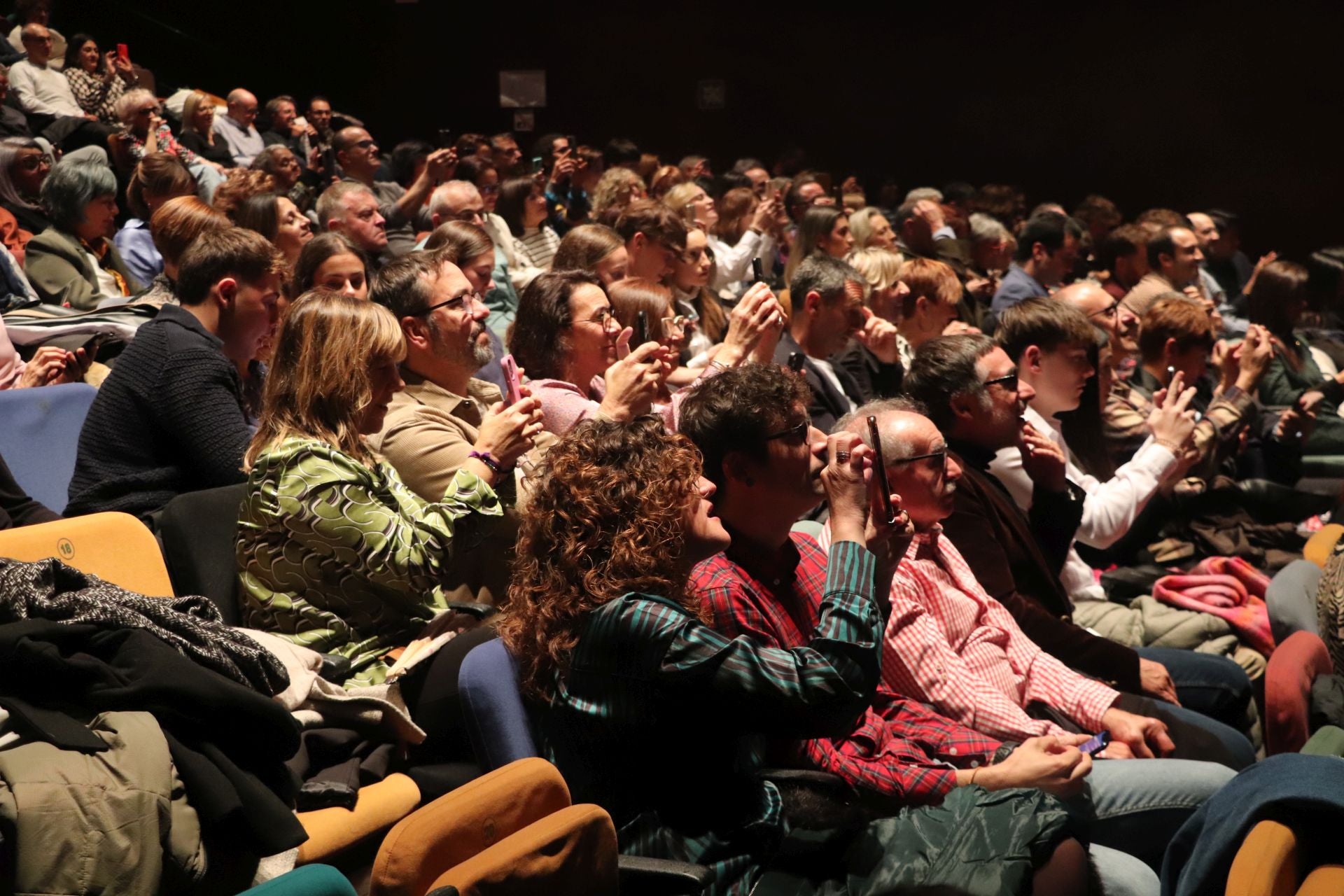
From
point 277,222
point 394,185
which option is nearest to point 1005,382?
point 277,222

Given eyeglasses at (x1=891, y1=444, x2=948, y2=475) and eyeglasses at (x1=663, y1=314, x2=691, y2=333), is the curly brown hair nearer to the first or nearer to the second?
eyeglasses at (x1=891, y1=444, x2=948, y2=475)

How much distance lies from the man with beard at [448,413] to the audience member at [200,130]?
5.58m

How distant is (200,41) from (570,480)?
1123cm

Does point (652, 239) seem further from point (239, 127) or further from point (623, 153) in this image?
point (239, 127)

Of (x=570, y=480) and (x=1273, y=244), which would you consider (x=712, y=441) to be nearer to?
(x=570, y=480)

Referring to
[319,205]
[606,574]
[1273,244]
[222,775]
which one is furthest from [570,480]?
[1273,244]

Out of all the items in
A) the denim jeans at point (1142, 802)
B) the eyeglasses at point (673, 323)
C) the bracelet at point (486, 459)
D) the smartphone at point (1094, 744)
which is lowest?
Answer: the denim jeans at point (1142, 802)

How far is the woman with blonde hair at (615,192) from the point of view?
6.29m

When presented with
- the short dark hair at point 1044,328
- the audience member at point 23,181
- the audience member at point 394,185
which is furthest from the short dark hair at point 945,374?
the audience member at point 23,181

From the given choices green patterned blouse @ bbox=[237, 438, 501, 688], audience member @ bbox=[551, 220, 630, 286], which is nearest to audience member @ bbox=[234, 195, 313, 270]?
audience member @ bbox=[551, 220, 630, 286]

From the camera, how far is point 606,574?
1.76m

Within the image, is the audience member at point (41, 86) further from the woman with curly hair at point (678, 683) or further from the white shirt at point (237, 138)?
the woman with curly hair at point (678, 683)

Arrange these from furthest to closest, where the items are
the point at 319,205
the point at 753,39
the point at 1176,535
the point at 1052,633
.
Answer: the point at 753,39 → the point at 319,205 → the point at 1176,535 → the point at 1052,633

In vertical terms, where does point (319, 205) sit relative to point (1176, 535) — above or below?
above
